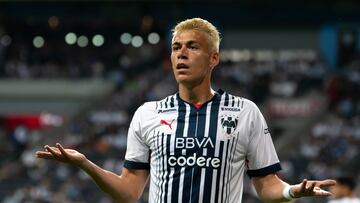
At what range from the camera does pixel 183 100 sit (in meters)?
4.52

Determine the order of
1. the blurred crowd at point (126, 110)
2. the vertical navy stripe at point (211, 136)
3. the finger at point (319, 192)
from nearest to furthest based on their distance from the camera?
1. the finger at point (319, 192)
2. the vertical navy stripe at point (211, 136)
3. the blurred crowd at point (126, 110)

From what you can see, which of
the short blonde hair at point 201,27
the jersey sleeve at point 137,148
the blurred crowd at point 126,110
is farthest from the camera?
the blurred crowd at point 126,110

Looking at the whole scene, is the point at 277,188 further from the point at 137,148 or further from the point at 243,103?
the point at 137,148

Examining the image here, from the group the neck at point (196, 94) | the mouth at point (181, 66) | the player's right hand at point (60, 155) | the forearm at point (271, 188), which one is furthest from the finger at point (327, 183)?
the player's right hand at point (60, 155)

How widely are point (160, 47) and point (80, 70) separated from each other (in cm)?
304

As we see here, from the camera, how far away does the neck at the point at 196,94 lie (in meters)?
4.47

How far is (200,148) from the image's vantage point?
432 cm

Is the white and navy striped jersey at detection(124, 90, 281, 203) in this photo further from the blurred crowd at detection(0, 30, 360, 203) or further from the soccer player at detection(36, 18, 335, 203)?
→ the blurred crowd at detection(0, 30, 360, 203)

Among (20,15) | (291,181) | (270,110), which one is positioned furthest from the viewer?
(20,15)

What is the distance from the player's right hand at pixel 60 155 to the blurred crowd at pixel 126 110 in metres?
13.9

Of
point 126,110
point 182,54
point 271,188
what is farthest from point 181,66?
point 126,110

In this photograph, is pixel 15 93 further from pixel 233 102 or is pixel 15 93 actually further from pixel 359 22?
pixel 233 102

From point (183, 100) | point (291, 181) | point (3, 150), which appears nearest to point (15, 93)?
point (3, 150)

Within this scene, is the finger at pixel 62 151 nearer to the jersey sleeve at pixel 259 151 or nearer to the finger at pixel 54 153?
the finger at pixel 54 153
